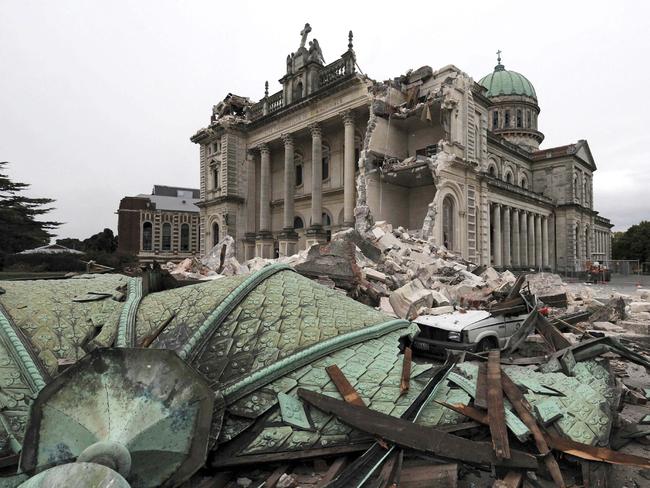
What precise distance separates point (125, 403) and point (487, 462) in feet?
6.73

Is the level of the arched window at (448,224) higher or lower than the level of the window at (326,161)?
lower

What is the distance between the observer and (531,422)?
7.79 feet

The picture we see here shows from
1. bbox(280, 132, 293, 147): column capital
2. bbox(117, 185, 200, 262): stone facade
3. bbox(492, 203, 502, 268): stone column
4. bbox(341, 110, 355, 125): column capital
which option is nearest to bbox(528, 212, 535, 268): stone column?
bbox(492, 203, 502, 268): stone column

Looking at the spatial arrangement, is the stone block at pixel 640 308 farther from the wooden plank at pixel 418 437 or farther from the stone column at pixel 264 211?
the stone column at pixel 264 211

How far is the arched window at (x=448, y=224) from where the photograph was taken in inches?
746

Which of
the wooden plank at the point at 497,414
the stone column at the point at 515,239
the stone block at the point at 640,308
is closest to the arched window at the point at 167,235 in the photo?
the stone column at the point at 515,239

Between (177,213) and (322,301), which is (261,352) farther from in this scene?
(177,213)

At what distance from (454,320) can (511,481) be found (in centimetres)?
427

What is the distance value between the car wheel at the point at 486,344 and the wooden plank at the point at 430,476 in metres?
4.21

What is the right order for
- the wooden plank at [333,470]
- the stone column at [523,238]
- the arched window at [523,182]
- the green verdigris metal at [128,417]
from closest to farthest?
1. the green verdigris metal at [128,417]
2. the wooden plank at [333,470]
3. the stone column at [523,238]
4. the arched window at [523,182]

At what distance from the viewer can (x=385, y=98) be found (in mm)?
19875

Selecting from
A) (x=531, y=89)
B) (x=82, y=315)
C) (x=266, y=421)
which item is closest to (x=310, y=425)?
(x=266, y=421)

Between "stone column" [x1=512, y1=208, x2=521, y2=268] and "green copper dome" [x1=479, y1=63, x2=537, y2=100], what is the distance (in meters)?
20.5

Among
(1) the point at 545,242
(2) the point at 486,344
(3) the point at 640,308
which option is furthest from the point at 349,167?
(1) the point at 545,242
